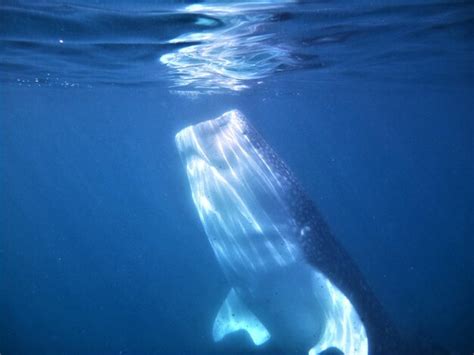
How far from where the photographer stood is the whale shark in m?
8.27

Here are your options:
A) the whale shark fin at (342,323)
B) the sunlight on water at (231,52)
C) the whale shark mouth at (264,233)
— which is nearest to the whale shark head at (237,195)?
the whale shark mouth at (264,233)

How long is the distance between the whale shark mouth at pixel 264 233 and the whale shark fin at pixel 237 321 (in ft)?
0.93

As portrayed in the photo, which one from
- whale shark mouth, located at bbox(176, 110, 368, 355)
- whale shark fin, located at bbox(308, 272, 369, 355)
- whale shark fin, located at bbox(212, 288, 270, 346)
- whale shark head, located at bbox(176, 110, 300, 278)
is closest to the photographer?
whale shark fin, located at bbox(308, 272, 369, 355)

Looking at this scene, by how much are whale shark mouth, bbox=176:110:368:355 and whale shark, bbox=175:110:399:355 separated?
0.02m

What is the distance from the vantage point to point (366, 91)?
28.5 meters

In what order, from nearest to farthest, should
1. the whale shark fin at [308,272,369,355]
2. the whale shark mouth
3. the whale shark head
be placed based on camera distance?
the whale shark fin at [308,272,369,355] → the whale shark mouth → the whale shark head

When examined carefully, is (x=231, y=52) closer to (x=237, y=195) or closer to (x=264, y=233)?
(x=237, y=195)

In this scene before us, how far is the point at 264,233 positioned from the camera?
8531 mm

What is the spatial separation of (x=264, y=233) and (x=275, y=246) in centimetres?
32

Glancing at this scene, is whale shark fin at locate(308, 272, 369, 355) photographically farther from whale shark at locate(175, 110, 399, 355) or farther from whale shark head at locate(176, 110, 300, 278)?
whale shark head at locate(176, 110, 300, 278)

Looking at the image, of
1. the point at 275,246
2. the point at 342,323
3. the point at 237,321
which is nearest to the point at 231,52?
the point at 275,246

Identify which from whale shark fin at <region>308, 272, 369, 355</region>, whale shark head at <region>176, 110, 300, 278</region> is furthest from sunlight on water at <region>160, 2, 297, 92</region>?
whale shark fin at <region>308, 272, 369, 355</region>

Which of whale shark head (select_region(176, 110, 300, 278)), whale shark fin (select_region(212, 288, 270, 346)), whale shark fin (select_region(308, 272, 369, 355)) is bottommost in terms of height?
whale shark fin (select_region(212, 288, 270, 346))

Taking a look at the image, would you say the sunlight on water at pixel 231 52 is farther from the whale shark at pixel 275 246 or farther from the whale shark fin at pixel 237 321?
the whale shark fin at pixel 237 321
